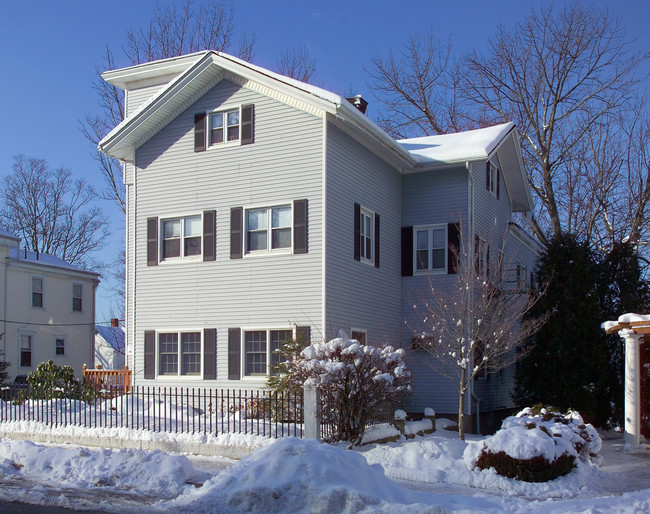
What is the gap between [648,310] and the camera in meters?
20.1

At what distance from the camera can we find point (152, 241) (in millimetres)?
19828

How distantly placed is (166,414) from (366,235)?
7031mm

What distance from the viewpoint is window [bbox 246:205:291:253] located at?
1831 cm

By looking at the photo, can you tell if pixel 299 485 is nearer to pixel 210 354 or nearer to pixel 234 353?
pixel 234 353

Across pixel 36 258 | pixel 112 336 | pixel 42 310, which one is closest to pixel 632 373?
pixel 42 310

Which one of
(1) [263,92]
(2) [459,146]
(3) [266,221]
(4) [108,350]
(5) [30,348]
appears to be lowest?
(4) [108,350]

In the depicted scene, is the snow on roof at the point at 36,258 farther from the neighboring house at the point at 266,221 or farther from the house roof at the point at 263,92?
the neighboring house at the point at 266,221

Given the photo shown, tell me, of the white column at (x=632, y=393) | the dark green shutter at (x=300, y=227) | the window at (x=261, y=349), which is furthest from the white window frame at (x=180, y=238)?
the white column at (x=632, y=393)

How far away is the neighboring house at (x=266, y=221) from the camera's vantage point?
17.9m

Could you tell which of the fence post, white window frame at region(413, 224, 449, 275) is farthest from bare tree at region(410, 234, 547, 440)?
the fence post

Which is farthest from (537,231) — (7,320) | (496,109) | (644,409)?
(7,320)

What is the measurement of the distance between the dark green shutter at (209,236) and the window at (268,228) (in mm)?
969

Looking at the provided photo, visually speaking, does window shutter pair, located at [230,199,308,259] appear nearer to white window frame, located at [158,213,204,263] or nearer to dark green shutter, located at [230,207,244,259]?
dark green shutter, located at [230,207,244,259]

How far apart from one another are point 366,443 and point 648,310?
10.2 meters
